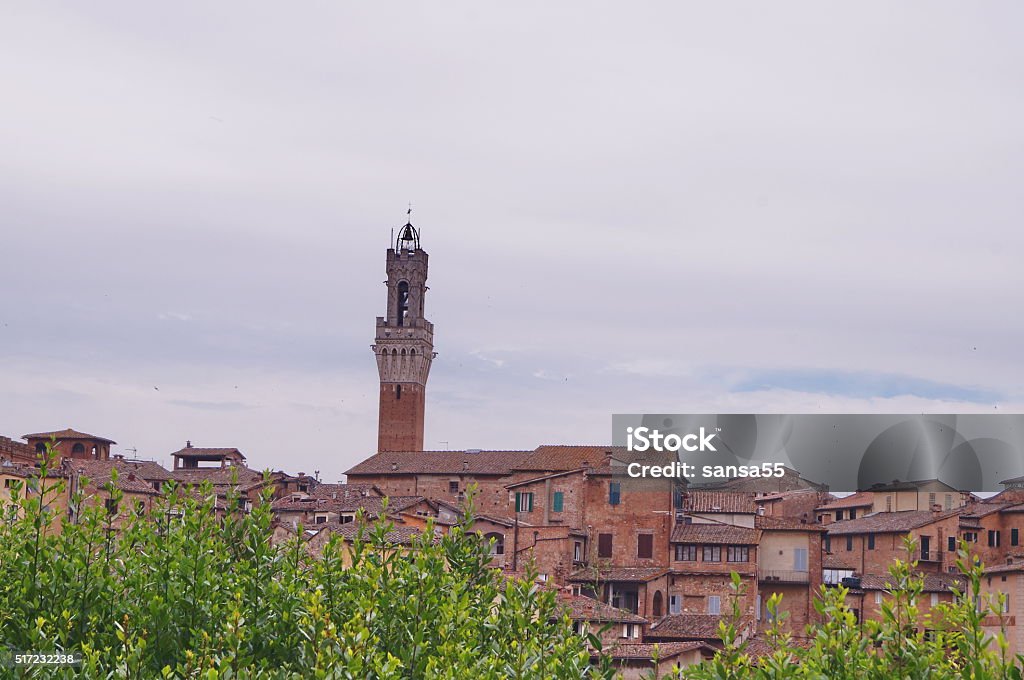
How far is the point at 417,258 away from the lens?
10062 cm

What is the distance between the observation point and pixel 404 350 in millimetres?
98062

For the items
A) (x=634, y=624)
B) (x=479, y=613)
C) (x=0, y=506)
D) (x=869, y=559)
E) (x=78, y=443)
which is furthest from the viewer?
(x=78, y=443)

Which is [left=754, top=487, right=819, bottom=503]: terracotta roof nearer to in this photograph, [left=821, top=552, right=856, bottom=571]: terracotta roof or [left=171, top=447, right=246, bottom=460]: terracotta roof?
[left=821, top=552, right=856, bottom=571]: terracotta roof

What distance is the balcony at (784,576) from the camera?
56.4m

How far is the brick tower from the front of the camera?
95.6 m

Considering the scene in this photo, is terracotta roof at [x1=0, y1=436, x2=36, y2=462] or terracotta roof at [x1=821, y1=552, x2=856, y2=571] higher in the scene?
terracotta roof at [x1=0, y1=436, x2=36, y2=462]

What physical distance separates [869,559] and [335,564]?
51.8 m

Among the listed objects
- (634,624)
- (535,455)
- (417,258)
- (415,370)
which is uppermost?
(417,258)

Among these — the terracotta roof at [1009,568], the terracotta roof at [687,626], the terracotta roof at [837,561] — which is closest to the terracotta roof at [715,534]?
the terracotta roof at [687,626]

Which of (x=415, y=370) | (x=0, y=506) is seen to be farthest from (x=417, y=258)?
(x=0, y=506)

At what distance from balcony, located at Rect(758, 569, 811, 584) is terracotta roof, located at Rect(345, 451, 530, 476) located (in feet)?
79.1

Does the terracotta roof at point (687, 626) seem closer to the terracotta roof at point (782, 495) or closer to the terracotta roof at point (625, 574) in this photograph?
the terracotta roof at point (625, 574)

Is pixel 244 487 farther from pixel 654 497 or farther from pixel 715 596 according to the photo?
pixel 715 596

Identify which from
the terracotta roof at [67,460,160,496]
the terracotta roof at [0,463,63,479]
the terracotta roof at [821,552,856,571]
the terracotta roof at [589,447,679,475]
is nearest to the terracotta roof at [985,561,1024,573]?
the terracotta roof at [821,552,856,571]
